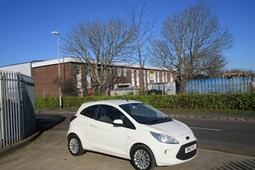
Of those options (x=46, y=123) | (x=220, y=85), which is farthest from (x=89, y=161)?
(x=220, y=85)

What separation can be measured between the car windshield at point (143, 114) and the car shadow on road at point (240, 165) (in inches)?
65.1

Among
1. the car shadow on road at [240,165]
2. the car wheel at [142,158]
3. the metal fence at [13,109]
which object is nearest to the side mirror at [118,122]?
the car wheel at [142,158]

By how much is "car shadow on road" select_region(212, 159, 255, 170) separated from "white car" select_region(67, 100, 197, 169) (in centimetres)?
79

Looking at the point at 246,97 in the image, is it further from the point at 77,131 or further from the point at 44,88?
the point at 44,88

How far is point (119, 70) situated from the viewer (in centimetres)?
4738

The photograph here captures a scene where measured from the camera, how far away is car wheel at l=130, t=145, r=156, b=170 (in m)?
5.62

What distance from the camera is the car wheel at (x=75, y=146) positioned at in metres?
7.32

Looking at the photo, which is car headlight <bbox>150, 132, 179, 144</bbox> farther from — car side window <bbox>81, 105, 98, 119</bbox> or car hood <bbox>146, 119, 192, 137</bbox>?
car side window <bbox>81, 105, 98, 119</bbox>

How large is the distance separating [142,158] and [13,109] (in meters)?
5.38

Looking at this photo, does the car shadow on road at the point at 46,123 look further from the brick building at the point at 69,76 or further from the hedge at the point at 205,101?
the brick building at the point at 69,76

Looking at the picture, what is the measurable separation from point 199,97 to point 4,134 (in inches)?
616

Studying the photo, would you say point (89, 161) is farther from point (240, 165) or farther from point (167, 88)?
point (167, 88)

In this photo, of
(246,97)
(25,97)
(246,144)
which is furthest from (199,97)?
(25,97)

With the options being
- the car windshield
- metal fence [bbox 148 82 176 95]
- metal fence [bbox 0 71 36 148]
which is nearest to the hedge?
metal fence [bbox 148 82 176 95]
